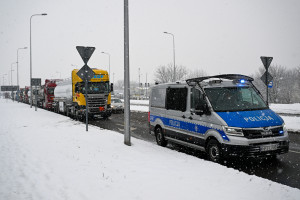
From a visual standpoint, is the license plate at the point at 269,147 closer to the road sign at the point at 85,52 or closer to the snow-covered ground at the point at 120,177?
the snow-covered ground at the point at 120,177

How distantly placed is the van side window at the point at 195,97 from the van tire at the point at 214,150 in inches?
46.2

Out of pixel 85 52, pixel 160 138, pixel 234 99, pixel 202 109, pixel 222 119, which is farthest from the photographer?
pixel 85 52

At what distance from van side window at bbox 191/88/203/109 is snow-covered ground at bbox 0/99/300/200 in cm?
153

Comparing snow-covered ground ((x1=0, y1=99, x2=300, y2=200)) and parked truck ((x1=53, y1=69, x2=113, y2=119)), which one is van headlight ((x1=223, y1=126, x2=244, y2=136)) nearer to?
snow-covered ground ((x1=0, y1=99, x2=300, y2=200))

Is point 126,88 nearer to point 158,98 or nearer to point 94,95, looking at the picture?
point 158,98

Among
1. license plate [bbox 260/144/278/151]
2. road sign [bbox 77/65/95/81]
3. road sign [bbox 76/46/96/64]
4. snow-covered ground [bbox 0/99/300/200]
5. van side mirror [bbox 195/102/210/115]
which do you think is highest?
road sign [bbox 76/46/96/64]

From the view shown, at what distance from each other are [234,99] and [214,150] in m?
1.46

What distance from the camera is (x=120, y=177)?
18.3ft

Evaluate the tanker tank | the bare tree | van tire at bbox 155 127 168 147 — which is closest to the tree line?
the bare tree

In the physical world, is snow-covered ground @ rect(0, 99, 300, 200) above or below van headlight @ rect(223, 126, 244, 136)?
below

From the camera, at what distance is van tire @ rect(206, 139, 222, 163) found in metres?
6.79

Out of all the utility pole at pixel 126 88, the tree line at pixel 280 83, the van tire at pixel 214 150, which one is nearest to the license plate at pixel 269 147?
the van tire at pixel 214 150

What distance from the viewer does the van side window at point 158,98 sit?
947 centimetres

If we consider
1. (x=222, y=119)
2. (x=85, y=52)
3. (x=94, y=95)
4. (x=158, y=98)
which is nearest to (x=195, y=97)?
(x=222, y=119)
